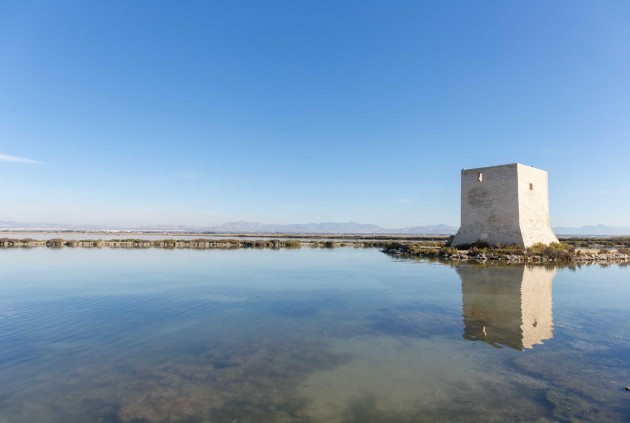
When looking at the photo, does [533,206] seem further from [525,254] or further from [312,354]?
[312,354]

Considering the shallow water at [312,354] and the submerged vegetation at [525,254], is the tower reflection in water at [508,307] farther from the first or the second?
the submerged vegetation at [525,254]

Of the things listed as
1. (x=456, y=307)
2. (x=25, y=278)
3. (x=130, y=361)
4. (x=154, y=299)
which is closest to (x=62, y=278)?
(x=25, y=278)

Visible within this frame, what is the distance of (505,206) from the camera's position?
77.4ft

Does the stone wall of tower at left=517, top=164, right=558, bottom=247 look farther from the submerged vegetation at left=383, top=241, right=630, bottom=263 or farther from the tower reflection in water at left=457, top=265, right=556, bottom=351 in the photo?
the tower reflection in water at left=457, top=265, right=556, bottom=351

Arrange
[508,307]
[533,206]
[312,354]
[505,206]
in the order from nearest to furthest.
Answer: [312,354] → [508,307] → [505,206] → [533,206]

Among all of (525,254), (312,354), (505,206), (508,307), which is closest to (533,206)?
(505,206)

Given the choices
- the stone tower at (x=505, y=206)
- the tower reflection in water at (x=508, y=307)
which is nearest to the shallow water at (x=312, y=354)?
the tower reflection in water at (x=508, y=307)

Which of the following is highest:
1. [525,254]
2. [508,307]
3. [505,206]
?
[505,206]

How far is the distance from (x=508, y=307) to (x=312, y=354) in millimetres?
6612

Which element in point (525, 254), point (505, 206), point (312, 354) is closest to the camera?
point (312, 354)

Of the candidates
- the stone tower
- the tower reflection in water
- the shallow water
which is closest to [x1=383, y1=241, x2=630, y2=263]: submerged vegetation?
the stone tower

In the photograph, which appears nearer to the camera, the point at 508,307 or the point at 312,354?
the point at 312,354

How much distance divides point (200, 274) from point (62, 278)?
548 cm

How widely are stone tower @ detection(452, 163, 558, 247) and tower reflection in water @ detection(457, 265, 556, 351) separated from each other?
272 inches
